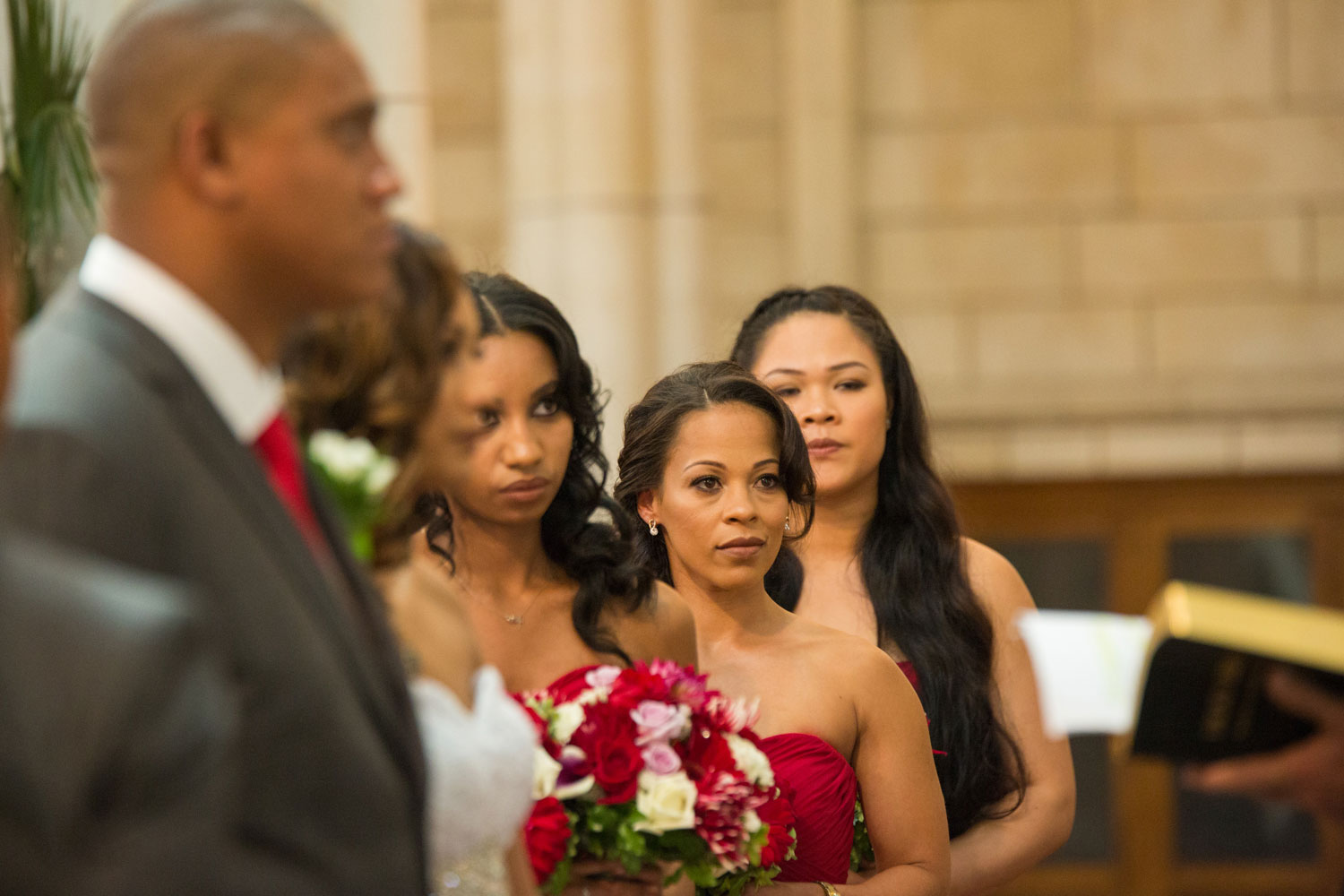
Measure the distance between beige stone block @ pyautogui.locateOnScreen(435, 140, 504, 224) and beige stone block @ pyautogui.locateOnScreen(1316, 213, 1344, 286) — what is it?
3.70m

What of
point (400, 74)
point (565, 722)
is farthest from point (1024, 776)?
point (400, 74)

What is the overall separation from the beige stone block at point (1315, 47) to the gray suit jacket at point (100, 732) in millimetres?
7068

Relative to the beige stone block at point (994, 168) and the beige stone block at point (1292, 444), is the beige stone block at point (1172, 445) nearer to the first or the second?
the beige stone block at point (1292, 444)

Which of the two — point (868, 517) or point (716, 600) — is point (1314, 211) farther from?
point (716, 600)

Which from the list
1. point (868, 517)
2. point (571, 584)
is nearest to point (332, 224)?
point (571, 584)

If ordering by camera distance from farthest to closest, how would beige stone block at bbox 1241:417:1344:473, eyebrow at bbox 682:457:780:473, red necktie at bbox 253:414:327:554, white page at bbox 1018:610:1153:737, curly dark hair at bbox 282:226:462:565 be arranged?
1. beige stone block at bbox 1241:417:1344:473
2. white page at bbox 1018:610:1153:737
3. eyebrow at bbox 682:457:780:473
4. curly dark hair at bbox 282:226:462:565
5. red necktie at bbox 253:414:327:554

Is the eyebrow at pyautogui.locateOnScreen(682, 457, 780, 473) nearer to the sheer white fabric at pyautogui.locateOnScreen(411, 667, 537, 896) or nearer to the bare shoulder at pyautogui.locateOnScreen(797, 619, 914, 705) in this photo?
the bare shoulder at pyautogui.locateOnScreen(797, 619, 914, 705)

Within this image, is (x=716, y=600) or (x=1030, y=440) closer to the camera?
(x=716, y=600)

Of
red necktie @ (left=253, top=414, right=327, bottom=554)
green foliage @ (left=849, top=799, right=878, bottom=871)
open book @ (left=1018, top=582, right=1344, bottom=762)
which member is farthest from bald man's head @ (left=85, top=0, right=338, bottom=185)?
green foliage @ (left=849, top=799, right=878, bottom=871)

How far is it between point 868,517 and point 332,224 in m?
2.31

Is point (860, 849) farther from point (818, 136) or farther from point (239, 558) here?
point (818, 136)

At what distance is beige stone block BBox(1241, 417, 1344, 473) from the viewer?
23.1ft

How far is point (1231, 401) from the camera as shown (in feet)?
23.2

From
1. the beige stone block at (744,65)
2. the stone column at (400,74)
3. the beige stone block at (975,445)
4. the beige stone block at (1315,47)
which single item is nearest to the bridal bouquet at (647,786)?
the stone column at (400,74)
